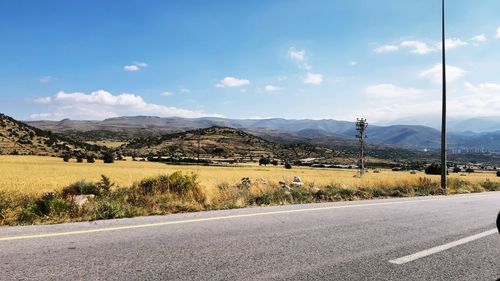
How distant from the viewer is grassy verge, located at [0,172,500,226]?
9.53 m

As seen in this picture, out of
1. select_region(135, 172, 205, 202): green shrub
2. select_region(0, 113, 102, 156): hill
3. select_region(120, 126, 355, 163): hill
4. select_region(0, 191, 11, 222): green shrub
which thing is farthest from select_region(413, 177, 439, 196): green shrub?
select_region(120, 126, 355, 163): hill

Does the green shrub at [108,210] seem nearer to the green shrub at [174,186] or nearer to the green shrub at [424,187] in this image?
the green shrub at [174,186]

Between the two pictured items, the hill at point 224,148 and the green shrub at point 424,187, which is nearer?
the green shrub at point 424,187

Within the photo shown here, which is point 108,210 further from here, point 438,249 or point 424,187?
point 424,187

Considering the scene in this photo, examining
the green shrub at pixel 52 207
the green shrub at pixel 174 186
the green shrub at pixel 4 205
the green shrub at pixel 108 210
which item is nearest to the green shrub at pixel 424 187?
the green shrub at pixel 174 186

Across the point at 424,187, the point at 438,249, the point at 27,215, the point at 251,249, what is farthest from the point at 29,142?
the point at 438,249

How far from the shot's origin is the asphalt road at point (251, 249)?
515cm

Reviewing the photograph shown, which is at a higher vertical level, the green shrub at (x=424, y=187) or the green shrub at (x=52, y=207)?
the green shrub at (x=52, y=207)

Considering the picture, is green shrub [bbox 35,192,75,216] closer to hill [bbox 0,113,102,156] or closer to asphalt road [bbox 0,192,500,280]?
asphalt road [bbox 0,192,500,280]

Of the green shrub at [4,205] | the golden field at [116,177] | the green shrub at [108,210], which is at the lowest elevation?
the golden field at [116,177]

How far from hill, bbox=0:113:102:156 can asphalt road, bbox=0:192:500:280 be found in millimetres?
88292

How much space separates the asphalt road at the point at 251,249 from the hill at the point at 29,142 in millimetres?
88292

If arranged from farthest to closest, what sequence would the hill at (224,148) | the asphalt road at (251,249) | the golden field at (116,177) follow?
the hill at (224,148)
the golden field at (116,177)
the asphalt road at (251,249)

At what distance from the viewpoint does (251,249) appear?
251 inches
